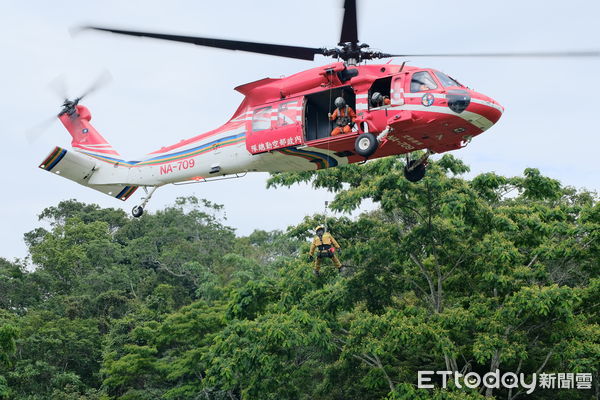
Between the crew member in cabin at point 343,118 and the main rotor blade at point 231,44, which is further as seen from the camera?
the crew member in cabin at point 343,118

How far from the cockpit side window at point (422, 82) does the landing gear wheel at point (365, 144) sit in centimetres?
100

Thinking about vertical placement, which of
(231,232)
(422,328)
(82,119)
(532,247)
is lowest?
(422,328)

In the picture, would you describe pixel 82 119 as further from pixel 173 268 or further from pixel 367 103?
pixel 173 268

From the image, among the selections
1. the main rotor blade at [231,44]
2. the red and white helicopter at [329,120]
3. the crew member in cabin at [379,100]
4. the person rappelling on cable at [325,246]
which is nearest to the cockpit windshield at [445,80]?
the red and white helicopter at [329,120]

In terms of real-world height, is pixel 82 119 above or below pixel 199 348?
above

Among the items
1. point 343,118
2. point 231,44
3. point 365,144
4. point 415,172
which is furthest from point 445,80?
point 231,44

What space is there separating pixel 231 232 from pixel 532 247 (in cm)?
3079

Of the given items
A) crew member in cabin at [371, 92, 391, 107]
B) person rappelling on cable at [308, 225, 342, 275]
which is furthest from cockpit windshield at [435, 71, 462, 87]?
person rappelling on cable at [308, 225, 342, 275]

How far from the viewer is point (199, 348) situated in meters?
27.4

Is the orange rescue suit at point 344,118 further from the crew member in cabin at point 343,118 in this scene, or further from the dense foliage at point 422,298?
the dense foliage at point 422,298

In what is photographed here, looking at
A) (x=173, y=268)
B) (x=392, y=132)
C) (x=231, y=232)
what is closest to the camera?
(x=392, y=132)

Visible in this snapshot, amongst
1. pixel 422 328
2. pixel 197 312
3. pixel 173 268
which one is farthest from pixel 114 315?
pixel 422 328

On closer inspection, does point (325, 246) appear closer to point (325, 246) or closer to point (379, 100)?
point (325, 246)

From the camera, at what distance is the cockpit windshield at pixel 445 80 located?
13.0 metres
